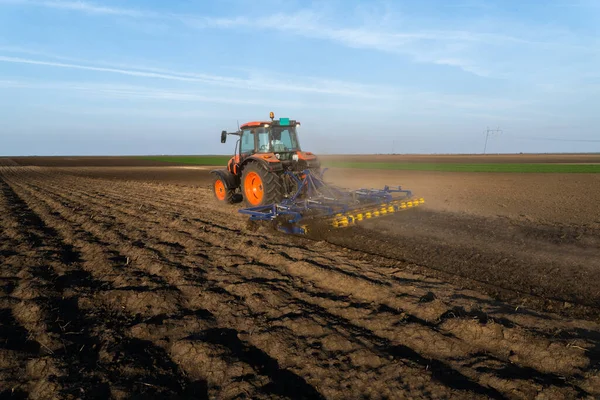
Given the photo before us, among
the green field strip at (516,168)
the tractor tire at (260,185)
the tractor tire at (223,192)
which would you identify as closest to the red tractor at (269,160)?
the tractor tire at (260,185)

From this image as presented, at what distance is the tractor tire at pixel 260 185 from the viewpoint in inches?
337

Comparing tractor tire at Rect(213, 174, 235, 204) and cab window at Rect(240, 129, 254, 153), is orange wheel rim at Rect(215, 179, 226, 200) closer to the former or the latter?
tractor tire at Rect(213, 174, 235, 204)

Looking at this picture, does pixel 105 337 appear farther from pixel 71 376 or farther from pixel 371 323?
pixel 371 323

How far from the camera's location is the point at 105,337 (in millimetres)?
3332

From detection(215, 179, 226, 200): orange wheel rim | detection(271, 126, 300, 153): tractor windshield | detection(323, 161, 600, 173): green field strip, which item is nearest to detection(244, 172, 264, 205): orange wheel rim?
detection(271, 126, 300, 153): tractor windshield

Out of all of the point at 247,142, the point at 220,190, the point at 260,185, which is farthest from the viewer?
the point at 220,190

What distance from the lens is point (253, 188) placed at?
9.34 meters

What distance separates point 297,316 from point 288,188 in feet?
18.5

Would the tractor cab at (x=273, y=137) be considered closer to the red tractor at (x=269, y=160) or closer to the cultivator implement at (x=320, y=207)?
the red tractor at (x=269, y=160)

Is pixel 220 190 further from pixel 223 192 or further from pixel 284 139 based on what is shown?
pixel 284 139

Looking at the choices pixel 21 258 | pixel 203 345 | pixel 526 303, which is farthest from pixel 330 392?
pixel 21 258

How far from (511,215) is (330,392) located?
8.32 metres

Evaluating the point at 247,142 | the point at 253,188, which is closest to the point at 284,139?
the point at 247,142

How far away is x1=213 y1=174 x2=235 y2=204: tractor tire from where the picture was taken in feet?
34.7
